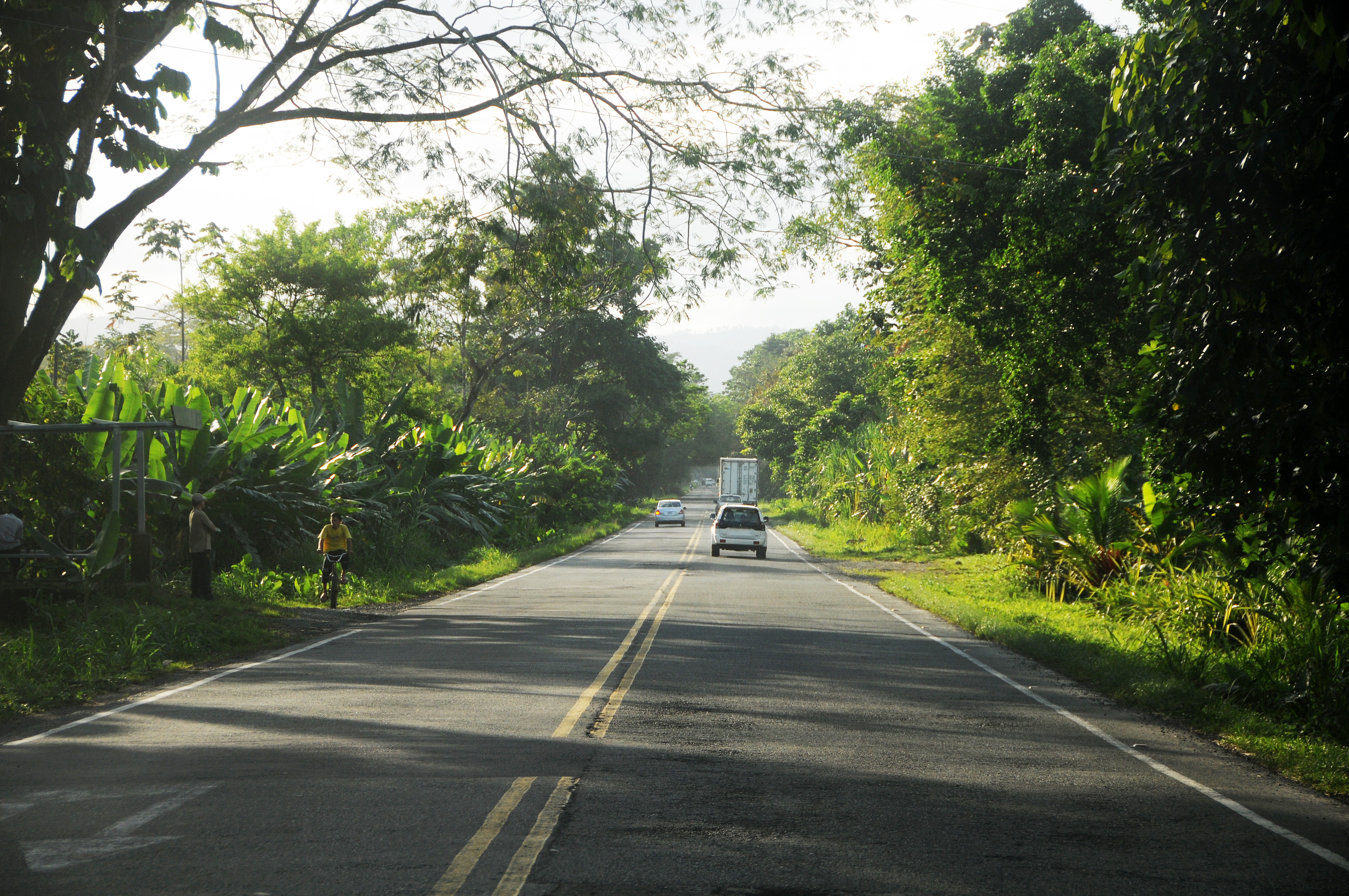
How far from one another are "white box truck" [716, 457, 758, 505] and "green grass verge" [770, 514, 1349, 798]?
40629 millimetres

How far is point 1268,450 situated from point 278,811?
6.50 m

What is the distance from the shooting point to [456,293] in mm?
20062

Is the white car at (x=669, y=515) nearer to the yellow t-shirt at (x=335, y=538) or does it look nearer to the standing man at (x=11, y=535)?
the yellow t-shirt at (x=335, y=538)

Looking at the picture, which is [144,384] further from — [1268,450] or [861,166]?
[1268,450]

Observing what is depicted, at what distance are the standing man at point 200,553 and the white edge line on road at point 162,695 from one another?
3.03 metres

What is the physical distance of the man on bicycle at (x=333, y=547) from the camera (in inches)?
741

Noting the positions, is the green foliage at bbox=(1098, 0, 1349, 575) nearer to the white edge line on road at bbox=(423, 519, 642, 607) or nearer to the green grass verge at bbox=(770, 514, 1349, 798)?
the green grass verge at bbox=(770, 514, 1349, 798)

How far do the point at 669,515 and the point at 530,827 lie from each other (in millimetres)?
58452

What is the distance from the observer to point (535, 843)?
557cm

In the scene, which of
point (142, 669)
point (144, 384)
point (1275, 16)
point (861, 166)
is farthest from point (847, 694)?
point (144, 384)

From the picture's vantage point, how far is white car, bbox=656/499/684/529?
64.3m

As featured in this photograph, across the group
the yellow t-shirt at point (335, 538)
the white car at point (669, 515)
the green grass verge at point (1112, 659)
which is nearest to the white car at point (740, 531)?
the green grass verge at point (1112, 659)

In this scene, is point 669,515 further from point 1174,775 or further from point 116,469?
point 1174,775

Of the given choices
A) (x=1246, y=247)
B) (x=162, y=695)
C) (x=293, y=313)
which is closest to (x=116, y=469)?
(x=162, y=695)
